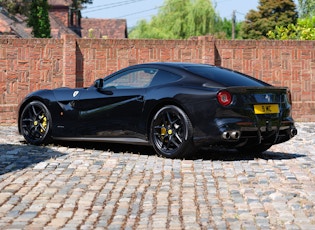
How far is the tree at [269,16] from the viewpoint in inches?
3275

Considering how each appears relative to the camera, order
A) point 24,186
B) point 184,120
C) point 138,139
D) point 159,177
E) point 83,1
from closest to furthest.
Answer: point 24,186
point 159,177
point 184,120
point 138,139
point 83,1

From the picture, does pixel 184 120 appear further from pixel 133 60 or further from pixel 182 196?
pixel 133 60

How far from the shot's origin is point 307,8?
69.6 meters

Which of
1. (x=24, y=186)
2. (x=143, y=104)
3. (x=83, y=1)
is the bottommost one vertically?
(x=24, y=186)

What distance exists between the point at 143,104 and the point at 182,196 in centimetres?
345

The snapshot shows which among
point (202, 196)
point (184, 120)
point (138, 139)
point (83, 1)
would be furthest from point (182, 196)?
point (83, 1)

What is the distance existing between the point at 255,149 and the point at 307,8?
60.3 metres

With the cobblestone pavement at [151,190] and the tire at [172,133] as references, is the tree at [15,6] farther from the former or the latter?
the tire at [172,133]

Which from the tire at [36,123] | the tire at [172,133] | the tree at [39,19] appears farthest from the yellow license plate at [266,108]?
the tree at [39,19]

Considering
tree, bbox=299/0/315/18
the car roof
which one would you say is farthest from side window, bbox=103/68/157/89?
tree, bbox=299/0/315/18

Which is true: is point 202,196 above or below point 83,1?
below

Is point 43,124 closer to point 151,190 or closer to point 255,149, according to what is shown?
point 255,149

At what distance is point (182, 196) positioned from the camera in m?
7.51

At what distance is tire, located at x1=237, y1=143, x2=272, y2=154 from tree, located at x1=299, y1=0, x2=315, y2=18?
5763cm
